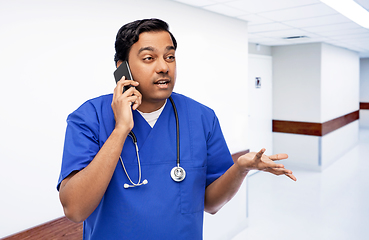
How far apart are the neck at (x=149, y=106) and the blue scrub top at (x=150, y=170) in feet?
0.11

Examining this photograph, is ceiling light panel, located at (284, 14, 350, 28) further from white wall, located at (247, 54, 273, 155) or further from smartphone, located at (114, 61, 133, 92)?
smartphone, located at (114, 61, 133, 92)

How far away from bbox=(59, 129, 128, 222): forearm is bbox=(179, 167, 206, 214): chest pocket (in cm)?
30

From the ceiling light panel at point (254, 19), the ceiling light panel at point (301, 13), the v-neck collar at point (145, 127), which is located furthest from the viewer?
the ceiling light panel at point (254, 19)

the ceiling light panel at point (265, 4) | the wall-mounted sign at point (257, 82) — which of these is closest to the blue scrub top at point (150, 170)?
the ceiling light panel at point (265, 4)

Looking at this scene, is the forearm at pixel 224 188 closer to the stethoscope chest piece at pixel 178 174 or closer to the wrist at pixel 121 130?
the stethoscope chest piece at pixel 178 174

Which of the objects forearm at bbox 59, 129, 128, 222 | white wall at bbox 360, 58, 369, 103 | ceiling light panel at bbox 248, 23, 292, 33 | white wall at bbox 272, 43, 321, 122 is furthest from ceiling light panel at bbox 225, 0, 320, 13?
white wall at bbox 360, 58, 369, 103

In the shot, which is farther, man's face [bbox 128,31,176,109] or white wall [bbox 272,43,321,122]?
white wall [bbox 272,43,321,122]

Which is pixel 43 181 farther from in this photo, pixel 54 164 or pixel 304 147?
pixel 304 147

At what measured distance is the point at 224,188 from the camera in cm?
122

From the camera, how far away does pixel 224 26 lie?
355 centimetres

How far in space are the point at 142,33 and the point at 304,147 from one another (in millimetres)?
6161

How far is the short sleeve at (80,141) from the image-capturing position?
1.03 m

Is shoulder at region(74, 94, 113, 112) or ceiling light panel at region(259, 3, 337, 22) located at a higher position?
ceiling light panel at region(259, 3, 337, 22)

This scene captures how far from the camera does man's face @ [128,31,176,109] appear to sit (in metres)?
1.14
